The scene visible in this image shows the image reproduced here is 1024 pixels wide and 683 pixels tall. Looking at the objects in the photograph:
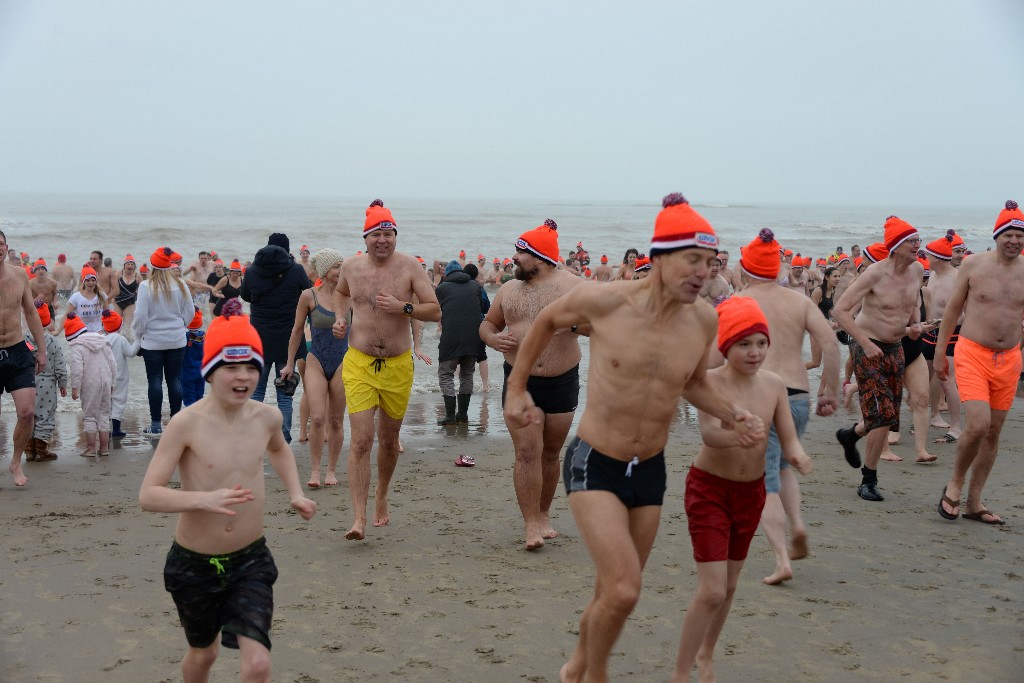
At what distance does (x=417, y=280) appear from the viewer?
7320 mm

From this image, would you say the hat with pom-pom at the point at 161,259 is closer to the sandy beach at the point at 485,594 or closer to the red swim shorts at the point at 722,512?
the sandy beach at the point at 485,594

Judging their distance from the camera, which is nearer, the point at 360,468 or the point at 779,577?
the point at 779,577

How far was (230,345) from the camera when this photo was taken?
409 cm

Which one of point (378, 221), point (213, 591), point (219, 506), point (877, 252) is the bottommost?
point (213, 591)

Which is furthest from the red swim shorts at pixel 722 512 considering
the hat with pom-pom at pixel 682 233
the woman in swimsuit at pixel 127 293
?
the woman in swimsuit at pixel 127 293

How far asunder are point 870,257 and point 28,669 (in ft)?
26.1

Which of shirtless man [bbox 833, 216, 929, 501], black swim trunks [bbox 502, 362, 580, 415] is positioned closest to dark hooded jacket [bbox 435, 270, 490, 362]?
shirtless man [bbox 833, 216, 929, 501]

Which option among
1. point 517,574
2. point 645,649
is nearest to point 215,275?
point 517,574

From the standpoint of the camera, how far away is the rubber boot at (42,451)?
9789mm

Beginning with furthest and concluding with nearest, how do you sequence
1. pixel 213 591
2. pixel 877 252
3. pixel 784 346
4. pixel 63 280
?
pixel 63 280, pixel 877 252, pixel 784 346, pixel 213 591

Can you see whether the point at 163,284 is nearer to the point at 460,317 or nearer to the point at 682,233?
the point at 460,317

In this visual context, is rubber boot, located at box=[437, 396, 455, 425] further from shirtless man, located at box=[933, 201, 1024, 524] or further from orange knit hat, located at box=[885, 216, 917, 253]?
shirtless man, located at box=[933, 201, 1024, 524]

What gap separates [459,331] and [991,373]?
670 cm

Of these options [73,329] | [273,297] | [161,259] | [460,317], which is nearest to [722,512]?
[273,297]
